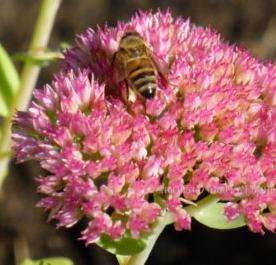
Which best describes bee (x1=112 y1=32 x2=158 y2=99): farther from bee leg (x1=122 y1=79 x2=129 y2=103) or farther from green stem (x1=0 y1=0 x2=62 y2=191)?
green stem (x1=0 y1=0 x2=62 y2=191)

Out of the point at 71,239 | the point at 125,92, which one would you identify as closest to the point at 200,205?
the point at 125,92

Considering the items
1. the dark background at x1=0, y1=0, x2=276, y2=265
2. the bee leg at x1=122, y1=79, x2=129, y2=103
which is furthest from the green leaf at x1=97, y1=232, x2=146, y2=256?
the dark background at x1=0, y1=0, x2=276, y2=265

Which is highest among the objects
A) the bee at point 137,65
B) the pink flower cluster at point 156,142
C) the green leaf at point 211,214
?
the bee at point 137,65

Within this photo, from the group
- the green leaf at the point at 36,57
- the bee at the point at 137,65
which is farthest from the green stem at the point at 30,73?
the bee at the point at 137,65

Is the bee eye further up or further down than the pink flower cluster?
further up

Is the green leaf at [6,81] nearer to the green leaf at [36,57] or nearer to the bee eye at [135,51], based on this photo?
the green leaf at [36,57]
